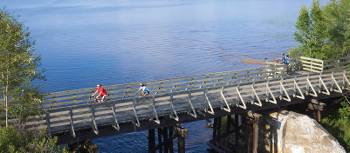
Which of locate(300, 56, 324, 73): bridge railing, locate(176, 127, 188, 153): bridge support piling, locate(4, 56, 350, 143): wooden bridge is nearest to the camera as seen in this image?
locate(4, 56, 350, 143): wooden bridge

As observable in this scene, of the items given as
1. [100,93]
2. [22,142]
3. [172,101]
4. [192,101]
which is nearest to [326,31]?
[192,101]

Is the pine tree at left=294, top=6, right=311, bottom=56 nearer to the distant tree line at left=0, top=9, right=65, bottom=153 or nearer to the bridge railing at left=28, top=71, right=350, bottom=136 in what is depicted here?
the bridge railing at left=28, top=71, right=350, bottom=136

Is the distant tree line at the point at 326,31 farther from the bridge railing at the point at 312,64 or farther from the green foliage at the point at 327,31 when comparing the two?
the bridge railing at the point at 312,64

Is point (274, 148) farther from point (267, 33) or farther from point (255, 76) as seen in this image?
point (267, 33)

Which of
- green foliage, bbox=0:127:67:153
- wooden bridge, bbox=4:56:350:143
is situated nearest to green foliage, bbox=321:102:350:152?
wooden bridge, bbox=4:56:350:143

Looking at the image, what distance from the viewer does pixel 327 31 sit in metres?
46.2

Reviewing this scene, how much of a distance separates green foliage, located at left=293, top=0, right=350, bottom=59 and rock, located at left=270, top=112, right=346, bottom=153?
51.2 feet

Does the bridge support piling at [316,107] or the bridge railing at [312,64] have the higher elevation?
the bridge railing at [312,64]

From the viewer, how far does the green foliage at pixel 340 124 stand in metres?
35.4

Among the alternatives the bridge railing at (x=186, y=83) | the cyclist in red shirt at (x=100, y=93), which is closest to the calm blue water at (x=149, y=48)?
the bridge railing at (x=186, y=83)

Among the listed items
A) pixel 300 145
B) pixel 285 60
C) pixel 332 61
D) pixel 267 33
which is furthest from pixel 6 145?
pixel 267 33

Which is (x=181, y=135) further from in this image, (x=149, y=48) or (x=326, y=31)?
(x=149, y=48)

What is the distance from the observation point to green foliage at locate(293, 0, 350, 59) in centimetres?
4597

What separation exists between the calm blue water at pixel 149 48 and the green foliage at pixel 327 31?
1348 centimetres
